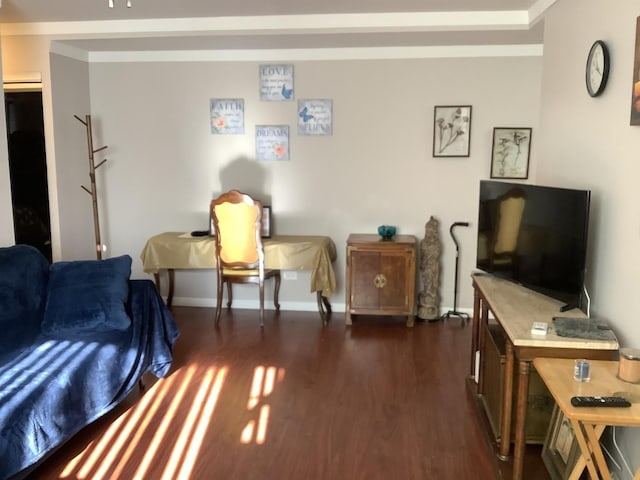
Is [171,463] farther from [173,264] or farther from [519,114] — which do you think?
[519,114]

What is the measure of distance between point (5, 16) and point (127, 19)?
87cm

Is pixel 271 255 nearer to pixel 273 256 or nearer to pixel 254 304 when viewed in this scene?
pixel 273 256

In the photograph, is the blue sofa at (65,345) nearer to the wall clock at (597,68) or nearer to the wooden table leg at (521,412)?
the wooden table leg at (521,412)

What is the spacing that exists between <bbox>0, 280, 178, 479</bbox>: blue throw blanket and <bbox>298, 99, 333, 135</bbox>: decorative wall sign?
2.13 meters

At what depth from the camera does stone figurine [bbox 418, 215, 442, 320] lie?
4.54 m

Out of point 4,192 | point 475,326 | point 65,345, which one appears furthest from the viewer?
point 4,192

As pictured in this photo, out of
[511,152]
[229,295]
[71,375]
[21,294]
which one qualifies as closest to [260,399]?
[71,375]

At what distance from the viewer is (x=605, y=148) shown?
96.0 inches

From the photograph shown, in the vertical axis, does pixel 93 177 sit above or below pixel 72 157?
below

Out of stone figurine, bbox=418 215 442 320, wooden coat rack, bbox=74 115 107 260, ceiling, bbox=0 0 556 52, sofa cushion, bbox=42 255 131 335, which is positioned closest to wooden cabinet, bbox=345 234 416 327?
stone figurine, bbox=418 215 442 320

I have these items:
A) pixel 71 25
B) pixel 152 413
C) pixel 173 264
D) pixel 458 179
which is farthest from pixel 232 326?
pixel 71 25

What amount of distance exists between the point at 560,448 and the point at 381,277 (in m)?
2.22

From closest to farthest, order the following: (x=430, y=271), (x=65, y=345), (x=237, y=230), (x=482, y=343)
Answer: (x=65, y=345) < (x=482, y=343) < (x=237, y=230) < (x=430, y=271)

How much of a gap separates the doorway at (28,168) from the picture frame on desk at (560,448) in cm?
408
